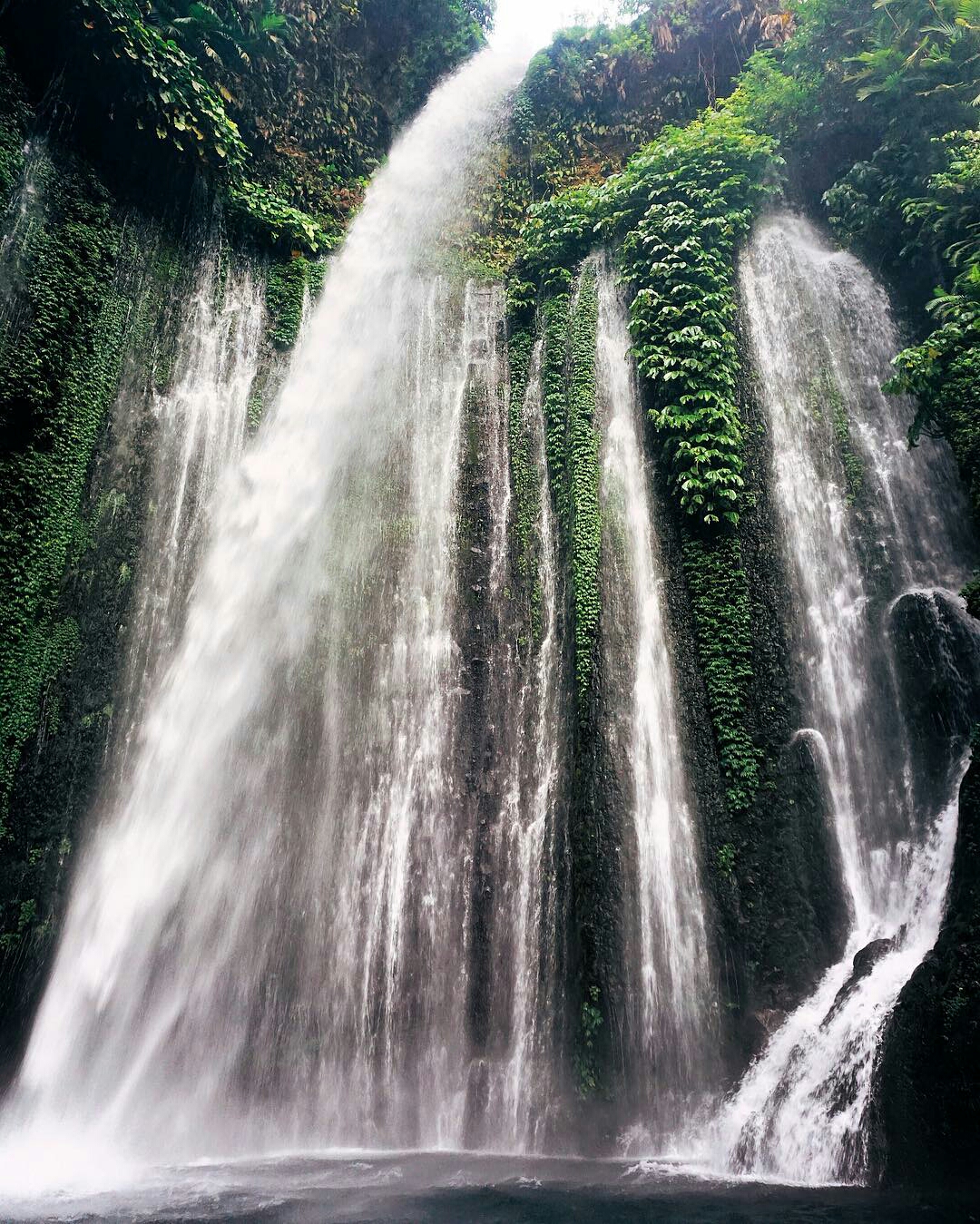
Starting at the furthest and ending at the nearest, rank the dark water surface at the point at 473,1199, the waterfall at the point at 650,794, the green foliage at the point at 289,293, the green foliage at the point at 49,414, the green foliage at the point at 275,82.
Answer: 1. the green foliage at the point at 289,293
2. the green foliage at the point at 275,82
3. the green foliage at the point at 49,414
4. the waterfall at the point at 650,794
5. the dark water surface at the point at 473,1199

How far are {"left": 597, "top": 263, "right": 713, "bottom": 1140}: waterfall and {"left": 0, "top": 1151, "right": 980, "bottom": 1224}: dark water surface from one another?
99cm

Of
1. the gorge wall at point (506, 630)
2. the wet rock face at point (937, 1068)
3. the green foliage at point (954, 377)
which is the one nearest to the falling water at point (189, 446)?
the gorge wall at point (506, 630)

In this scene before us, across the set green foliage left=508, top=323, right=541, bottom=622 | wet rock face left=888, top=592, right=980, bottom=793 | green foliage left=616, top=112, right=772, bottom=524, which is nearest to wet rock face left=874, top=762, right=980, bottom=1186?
wet rock face left=888, top=592, right=980, bottom=793

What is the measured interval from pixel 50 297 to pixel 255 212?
13.3ft

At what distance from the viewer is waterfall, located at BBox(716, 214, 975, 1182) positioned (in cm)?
562

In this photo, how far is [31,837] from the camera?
7867 mm

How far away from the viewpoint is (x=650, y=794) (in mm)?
7629

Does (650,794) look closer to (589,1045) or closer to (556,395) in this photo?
(589,1045)

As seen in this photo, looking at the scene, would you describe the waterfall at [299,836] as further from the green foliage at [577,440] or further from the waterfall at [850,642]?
the waterfall at [850,642]

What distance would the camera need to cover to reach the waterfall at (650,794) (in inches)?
260

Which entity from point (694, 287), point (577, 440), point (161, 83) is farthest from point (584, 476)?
point (161, 83)

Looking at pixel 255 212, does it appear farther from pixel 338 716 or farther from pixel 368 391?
pixel 338 716

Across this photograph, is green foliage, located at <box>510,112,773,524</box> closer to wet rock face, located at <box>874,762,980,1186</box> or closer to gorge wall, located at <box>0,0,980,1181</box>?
gorge wall, located at <box>0,0,980,1181</box>

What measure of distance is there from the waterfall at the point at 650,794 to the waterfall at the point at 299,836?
1912 millimetres
